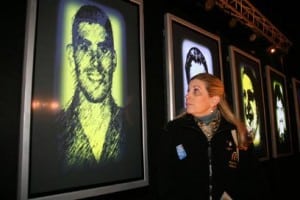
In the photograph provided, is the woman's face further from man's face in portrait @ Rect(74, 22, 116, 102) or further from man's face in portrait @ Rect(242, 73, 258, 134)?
man's face in portrait @ Rect(242, 73, 258, 134)

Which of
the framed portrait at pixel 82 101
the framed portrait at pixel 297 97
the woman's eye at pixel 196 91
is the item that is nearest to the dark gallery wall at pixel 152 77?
the framed portrait at pixel 82 101

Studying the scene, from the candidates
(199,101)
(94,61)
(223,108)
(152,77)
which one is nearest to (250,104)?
(152,77)

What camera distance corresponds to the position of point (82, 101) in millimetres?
1740

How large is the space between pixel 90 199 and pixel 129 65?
97 cm

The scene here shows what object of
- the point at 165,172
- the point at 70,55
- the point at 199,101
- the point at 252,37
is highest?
the point at 252,37

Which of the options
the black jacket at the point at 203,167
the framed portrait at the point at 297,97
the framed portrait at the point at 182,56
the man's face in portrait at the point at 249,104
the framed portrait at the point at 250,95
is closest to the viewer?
the black jacket at the point at 203,167

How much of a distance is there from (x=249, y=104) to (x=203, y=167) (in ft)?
6.88

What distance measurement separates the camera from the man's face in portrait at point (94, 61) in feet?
5.77

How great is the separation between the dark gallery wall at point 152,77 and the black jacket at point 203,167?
465mm

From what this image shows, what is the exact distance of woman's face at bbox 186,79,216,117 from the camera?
175cm

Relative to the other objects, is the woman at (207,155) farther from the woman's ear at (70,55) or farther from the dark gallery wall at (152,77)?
the woman's ear at (70,55)

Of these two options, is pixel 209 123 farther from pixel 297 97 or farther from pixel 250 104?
pixel 297 97

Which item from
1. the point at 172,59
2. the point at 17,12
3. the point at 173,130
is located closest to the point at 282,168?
the point at 172,59

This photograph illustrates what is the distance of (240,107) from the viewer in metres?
3.28
